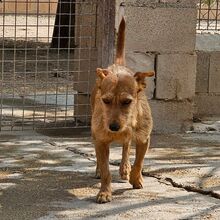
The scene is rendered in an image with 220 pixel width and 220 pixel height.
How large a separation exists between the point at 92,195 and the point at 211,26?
5116 mm

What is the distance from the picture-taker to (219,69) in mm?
10719

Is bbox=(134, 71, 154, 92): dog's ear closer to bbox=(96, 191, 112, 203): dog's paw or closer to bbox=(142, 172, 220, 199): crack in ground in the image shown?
bbox=(96, 191, 112, 203): dog's paw

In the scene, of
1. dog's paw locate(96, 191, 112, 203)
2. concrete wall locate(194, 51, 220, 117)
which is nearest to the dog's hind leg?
dog's paw locate(96, 191, 112, 203)

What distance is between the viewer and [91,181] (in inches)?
283

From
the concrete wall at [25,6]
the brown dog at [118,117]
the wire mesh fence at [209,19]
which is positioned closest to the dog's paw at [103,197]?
the brown dog at [118,117]

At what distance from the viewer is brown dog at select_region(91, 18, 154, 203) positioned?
20.7ft

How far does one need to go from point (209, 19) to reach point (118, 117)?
5.03m

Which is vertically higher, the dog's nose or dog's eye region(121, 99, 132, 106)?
dog's eye region(121, 99, 132, 106)

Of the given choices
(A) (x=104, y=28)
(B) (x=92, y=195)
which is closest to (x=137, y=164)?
(B) (x=92, y=195)

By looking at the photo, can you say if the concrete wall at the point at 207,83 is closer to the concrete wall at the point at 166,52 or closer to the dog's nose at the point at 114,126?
the concrete wall at the point at 166,52

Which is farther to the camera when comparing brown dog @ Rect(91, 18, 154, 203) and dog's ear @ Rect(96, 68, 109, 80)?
dog's ear @ Rect(96, 68, 109, 80)

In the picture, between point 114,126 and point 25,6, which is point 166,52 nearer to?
point 114,126

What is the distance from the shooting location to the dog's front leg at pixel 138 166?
22.4ft

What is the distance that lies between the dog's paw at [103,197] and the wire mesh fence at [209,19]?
4.94 m
